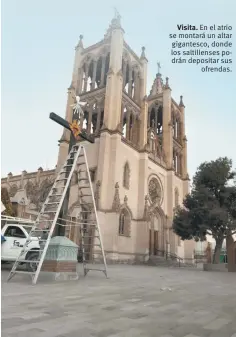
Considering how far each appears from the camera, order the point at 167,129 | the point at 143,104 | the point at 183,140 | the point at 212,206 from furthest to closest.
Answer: the point at 183,140 < the point at 167,129 < the point at 143,104 < the point at 212,206

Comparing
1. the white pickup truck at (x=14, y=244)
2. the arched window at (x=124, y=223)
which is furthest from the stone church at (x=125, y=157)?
the white pickup truck at (x=14, y=244)

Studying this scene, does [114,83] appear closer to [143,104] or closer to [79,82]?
[143,104]

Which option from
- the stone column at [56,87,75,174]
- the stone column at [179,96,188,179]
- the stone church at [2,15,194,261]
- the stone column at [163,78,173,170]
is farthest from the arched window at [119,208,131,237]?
the stone column at [179,96,188,179]

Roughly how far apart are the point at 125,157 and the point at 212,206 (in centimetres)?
934

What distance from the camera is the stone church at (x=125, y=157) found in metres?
24.3

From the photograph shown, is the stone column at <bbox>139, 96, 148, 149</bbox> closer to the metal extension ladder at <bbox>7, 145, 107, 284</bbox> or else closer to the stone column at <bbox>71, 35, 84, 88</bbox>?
the stone column at <bbox>71, 35, 84, 88</bbox>

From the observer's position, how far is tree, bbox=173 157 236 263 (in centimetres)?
2100

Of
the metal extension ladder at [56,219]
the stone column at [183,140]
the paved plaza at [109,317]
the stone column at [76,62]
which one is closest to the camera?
the paved plaza at [109,317]

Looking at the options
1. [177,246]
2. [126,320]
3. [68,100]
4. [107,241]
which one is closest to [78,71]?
[68,100]

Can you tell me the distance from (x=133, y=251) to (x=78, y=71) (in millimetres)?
21461

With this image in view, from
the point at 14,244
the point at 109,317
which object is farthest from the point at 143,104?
the point at 109,317

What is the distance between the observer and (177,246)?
31.3 meters

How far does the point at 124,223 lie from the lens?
83.1 feet

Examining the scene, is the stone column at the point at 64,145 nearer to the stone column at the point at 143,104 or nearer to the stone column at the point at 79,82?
the stone column at the point at 79,82
